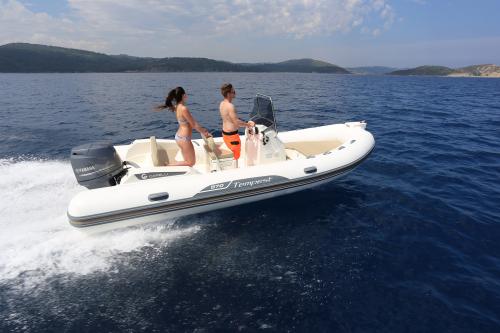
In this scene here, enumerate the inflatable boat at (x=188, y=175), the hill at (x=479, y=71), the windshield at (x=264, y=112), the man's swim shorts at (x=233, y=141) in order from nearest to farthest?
the inflatable boat at (x=188, y=175) < the man's swim shorts at (x=233, y=141) < the windshield at (x=264, y=112) < the hill at (x=479, y=71)

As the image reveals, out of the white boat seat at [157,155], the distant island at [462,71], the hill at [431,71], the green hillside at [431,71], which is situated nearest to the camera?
the white boat seat at [157,155]

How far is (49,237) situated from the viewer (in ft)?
16.4

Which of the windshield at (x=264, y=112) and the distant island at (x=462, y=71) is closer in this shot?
the windshield at (x=264, y=112)

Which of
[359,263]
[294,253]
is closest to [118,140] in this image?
[294,253]

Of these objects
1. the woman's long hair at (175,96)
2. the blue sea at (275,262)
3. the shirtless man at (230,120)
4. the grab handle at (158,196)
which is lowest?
the blue sea at (275,262)

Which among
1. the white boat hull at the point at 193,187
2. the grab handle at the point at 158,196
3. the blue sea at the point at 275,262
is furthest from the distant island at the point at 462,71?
the grab handle at the point at 158,196

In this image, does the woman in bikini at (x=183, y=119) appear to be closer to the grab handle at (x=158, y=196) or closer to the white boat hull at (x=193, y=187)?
the white boat hull at (x=193, y=187)

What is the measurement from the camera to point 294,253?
16.4 ft

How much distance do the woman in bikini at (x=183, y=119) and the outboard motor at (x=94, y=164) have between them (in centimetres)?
124

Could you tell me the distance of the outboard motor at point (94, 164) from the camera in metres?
5.26

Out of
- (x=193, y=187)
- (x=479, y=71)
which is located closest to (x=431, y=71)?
(x=479, y=71)

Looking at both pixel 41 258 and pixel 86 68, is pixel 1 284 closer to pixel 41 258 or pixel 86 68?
pixel 41 258

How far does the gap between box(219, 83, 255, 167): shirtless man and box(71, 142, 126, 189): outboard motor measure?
2.28 m

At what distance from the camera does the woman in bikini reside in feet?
17.4
